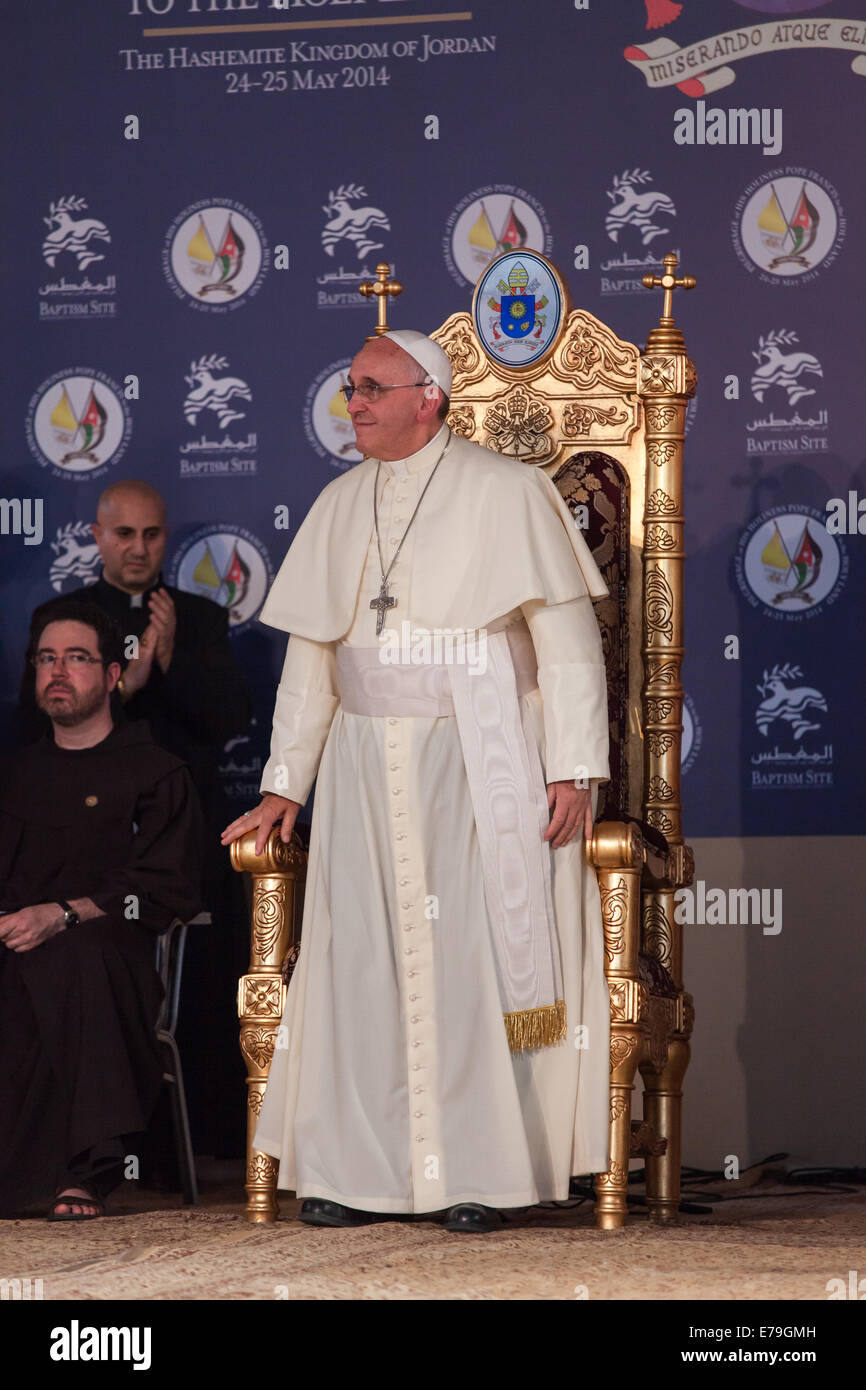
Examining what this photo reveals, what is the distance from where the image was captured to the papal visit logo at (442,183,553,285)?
6355 millimetres

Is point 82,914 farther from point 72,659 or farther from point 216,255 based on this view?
point 216,255

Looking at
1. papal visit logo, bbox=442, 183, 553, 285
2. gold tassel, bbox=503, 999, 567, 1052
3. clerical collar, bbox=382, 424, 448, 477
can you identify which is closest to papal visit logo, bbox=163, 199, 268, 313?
papal visit logo, bbox=442, 183, 553, 285

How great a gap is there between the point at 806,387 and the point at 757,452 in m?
0.28

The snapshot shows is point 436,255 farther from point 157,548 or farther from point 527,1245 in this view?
point 527,1245

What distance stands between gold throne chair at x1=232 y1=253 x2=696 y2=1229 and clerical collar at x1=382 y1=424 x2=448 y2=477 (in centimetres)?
24

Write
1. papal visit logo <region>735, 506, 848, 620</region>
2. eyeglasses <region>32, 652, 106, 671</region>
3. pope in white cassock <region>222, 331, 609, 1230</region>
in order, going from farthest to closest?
papal visit logo <region>735, 506, 848, 620</region>
eyeglasses <region>32, 652, 106, 671</region>
pope in white cassock <region>222, 331, 609, 1230</region>

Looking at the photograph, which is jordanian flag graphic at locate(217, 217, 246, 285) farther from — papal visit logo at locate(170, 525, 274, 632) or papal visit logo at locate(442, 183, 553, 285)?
papal visit logo at locate(170, 525, 274, 632)

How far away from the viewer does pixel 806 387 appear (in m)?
6.19

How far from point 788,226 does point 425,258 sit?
1.27 m

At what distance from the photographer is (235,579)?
6516 mm

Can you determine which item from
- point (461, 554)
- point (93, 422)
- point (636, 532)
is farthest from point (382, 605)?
point (93, 422)

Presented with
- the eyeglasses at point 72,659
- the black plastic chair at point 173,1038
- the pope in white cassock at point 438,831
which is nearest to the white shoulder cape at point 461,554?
the pope in white cassock at point 438,831

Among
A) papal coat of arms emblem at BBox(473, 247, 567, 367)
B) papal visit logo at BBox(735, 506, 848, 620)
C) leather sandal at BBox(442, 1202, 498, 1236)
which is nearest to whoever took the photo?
leather sandal at BBox(442, 1202, 498, 1236)
